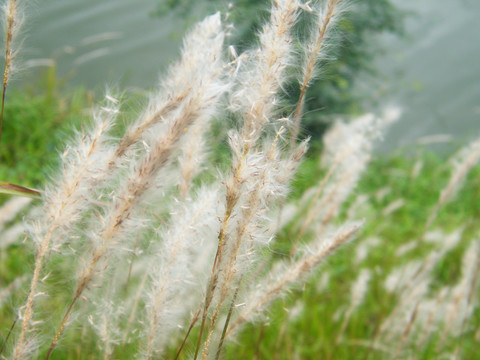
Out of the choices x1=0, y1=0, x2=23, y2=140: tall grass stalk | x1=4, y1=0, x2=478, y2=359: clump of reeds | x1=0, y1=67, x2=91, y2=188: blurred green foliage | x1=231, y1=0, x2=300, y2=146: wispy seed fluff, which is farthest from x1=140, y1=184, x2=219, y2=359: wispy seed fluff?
x1=0, y1=67, x2=91, y2=188: blurred green foliage

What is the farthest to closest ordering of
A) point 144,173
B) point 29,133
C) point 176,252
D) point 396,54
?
point 396,54 → point 29,133 → point 176,252 → point 144,173

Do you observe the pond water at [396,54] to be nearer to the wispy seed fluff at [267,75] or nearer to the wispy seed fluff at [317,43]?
the wispy seed fluff at [317,43]

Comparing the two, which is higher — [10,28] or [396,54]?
[10,28]

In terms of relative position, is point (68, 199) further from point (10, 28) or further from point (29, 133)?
point (29, 133)

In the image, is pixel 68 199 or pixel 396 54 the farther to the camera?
pixel 396 54

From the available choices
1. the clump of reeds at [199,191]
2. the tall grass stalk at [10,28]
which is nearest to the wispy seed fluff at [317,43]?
the clump of reeds at [199,191]

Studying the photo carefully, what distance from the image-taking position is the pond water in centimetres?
671

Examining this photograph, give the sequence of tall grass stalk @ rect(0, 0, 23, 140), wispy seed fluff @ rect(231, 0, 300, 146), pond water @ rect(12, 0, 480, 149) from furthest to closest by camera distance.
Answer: pond water @ rect(12, 0, 480, 149)
tall grass stalk @ rect(0, 0, 23, 140)
wispy seed fluff @ rect(231, 0, 300, 146)

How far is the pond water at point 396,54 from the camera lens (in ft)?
22.0

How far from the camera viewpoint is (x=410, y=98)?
8641 millimetres

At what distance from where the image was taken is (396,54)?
641cm

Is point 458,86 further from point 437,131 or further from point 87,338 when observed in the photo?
point 87,338

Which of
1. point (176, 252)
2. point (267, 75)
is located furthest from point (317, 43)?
point (176, 252)

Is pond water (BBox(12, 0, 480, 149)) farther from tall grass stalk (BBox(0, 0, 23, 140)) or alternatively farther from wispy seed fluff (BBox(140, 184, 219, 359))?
wispy seed fluff (BBox(140, 184, 219, 359))
